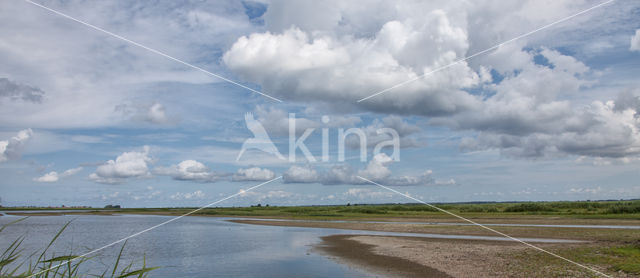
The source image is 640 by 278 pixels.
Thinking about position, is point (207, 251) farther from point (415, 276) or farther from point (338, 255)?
point (415, 276)

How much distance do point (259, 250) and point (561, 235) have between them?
28145mm

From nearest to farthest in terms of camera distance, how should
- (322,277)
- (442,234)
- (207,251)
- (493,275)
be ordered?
(493,275)
(322,277)
(207,251)
(442,234)

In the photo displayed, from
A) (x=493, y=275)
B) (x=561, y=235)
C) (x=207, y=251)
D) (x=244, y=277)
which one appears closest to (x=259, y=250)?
(x=207, y=251)

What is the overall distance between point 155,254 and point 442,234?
29.2m

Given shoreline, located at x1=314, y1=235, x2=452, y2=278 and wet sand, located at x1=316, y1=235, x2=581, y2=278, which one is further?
shoreline, located at x1=314, y1=235, x2=452, y2=278

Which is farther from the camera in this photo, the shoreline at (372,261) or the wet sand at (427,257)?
the shoreline at (372,261)

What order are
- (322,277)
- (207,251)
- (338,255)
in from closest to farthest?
1. (322,277)
2. (338,255)
3. (207,251)

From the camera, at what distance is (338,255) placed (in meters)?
31.3

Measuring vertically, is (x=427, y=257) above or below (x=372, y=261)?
above

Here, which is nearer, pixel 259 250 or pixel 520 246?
pixel 520 246

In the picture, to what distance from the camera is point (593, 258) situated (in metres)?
24.0

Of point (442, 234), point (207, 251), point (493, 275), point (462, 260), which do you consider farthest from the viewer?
point (442, 234)

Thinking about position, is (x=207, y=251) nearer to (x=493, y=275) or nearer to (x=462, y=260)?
(x=462, y=260)

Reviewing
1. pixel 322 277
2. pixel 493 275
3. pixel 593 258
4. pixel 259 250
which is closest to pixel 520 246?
pixel 593 258
